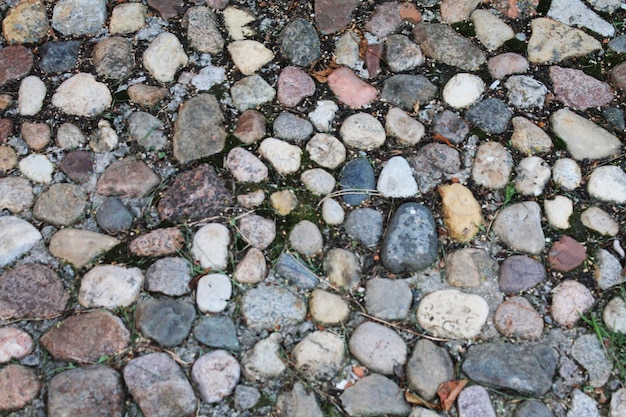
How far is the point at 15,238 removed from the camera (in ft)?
7.07

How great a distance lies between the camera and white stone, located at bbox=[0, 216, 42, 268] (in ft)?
6.98

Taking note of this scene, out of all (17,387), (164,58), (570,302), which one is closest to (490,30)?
(570,302)

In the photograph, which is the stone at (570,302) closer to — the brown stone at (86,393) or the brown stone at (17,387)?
the brown stone at (86,393)

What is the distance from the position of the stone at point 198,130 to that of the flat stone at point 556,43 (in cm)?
124

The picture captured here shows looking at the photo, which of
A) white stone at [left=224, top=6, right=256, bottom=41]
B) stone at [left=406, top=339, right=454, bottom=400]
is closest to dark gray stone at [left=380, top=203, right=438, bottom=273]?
stone at [left=406, top=339, right=454, bottom=400]

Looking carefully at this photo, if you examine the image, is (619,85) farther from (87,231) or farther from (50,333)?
(50,333)

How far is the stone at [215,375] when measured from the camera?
1.90 m

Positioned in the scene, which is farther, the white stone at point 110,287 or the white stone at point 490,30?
the white stone at point 490,30

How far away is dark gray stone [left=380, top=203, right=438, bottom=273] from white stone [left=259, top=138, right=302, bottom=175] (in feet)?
1.33

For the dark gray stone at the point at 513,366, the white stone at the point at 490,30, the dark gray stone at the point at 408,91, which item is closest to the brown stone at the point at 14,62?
the dark gray stone at the point at 408,91

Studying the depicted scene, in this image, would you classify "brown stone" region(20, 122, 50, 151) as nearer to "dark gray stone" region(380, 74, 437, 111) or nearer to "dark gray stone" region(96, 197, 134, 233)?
"dark gray stone" region(96, 197, 134, 233)

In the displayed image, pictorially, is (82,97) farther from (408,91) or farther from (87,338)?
(408,91)

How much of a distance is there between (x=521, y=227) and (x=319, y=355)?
80 cm

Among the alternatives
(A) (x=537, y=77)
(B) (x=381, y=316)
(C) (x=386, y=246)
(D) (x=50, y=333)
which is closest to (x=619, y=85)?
(A) (x=537, y=77)
